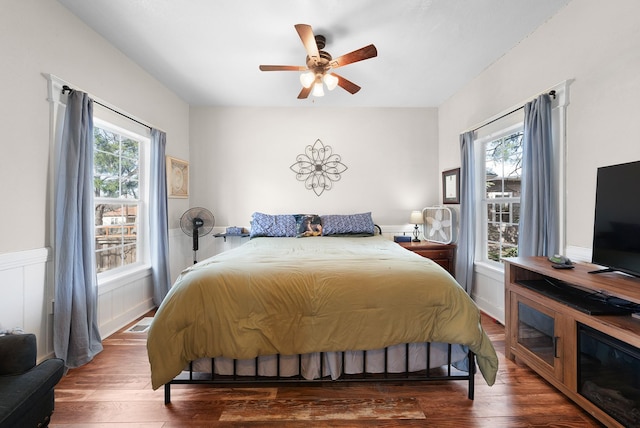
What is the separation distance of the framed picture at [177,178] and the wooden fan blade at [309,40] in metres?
2.42

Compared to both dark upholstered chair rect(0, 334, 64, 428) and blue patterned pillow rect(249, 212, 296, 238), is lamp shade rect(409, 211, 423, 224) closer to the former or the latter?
blue patterned pillow rect(249, 212, 296, 238)

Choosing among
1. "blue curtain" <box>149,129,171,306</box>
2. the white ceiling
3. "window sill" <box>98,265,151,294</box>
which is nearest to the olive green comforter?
"window sill" <box>98,265,151,294</box>

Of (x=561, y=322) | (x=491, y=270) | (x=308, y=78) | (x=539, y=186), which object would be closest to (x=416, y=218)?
(x=491, y=270)

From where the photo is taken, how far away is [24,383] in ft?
3.78

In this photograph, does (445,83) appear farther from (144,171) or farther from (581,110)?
(144,171)

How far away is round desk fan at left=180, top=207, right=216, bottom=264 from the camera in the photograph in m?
3.58

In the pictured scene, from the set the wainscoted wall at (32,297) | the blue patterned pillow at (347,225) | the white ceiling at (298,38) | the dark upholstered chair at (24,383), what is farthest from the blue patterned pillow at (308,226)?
the dark upholstered chair at (24,383)

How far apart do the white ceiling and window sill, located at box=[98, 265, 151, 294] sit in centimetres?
225

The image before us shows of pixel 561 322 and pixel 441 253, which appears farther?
pixel 441 253

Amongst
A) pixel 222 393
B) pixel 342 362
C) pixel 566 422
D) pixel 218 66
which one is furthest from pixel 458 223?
pixel 218 66

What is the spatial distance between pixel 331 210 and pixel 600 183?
9.49 feet

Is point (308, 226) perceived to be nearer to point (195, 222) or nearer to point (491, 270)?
point (195, 222)

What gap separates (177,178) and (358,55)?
9.51 feet

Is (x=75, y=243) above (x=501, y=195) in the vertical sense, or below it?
below
